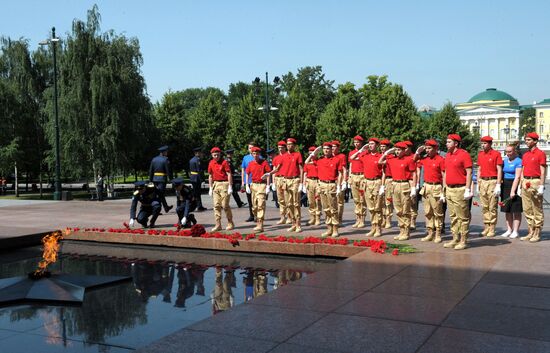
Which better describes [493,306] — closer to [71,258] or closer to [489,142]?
[489,142]

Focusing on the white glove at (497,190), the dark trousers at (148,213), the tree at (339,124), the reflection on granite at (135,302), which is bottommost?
the reflection on granite at (135,302)

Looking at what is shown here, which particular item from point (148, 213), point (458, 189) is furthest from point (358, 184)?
point (148, 213)

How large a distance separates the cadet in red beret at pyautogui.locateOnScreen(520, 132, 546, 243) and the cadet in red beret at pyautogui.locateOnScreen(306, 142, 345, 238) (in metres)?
3.49

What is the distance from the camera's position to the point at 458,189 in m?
A: 9.41

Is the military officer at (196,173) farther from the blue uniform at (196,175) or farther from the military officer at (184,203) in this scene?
the military officer at (184,203)

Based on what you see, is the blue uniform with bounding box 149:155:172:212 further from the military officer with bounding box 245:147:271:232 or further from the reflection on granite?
the reflection on granite

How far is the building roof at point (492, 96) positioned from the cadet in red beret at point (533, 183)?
467ft

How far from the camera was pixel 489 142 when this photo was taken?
10562 mm

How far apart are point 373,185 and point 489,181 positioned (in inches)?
88.5

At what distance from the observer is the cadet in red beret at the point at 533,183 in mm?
10000

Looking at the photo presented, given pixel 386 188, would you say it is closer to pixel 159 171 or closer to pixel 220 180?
pixel 220 180

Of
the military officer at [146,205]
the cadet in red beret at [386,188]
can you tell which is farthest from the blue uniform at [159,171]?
the cadet in red beret at [386,188]

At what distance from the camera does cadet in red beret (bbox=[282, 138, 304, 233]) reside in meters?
12.1

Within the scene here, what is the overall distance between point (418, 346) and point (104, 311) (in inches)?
152
